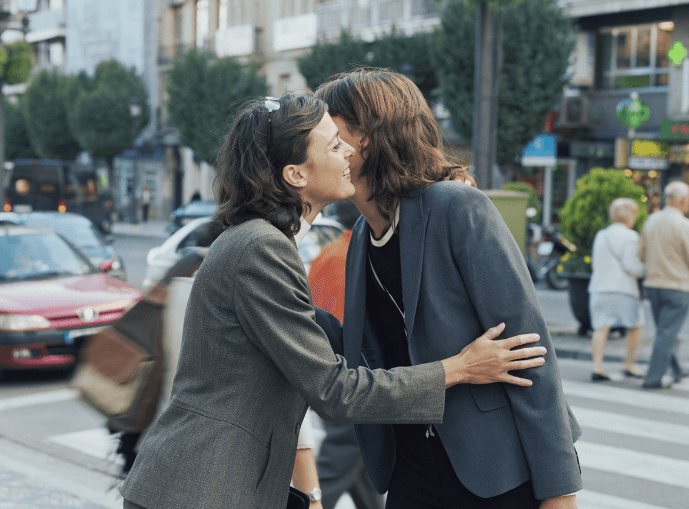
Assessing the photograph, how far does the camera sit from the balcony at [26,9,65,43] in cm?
5660

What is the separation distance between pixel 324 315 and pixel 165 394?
0.98m

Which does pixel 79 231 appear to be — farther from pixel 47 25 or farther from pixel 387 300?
pixel 47 25

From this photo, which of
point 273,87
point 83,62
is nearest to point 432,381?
point 273,87

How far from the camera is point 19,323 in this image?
27.2 feet

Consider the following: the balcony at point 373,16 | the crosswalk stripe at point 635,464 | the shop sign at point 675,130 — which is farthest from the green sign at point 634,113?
the crosswalk stripe at point 635,464

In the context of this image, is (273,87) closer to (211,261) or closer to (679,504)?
(679,504)

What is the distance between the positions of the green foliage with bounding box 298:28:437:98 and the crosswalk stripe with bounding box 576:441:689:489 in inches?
763

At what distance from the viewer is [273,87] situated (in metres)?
37.7

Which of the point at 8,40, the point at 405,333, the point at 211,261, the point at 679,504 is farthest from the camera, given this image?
the point at 8,40

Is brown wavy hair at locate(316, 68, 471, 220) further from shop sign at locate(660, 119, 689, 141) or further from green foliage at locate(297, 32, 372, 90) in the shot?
green foliage at locate(297, 32, 372, 90)

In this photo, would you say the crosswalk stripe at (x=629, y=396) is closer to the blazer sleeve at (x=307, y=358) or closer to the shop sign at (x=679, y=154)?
the blazer sleeve at (x=307, y=358)

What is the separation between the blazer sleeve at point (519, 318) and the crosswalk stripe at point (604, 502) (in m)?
3.31

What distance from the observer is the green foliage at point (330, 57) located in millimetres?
27859

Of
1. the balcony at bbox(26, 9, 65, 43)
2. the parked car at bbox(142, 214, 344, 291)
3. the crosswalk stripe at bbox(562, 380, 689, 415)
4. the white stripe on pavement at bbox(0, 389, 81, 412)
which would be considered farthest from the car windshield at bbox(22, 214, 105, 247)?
the balcony at bbox(26, 9, 65, 43)
